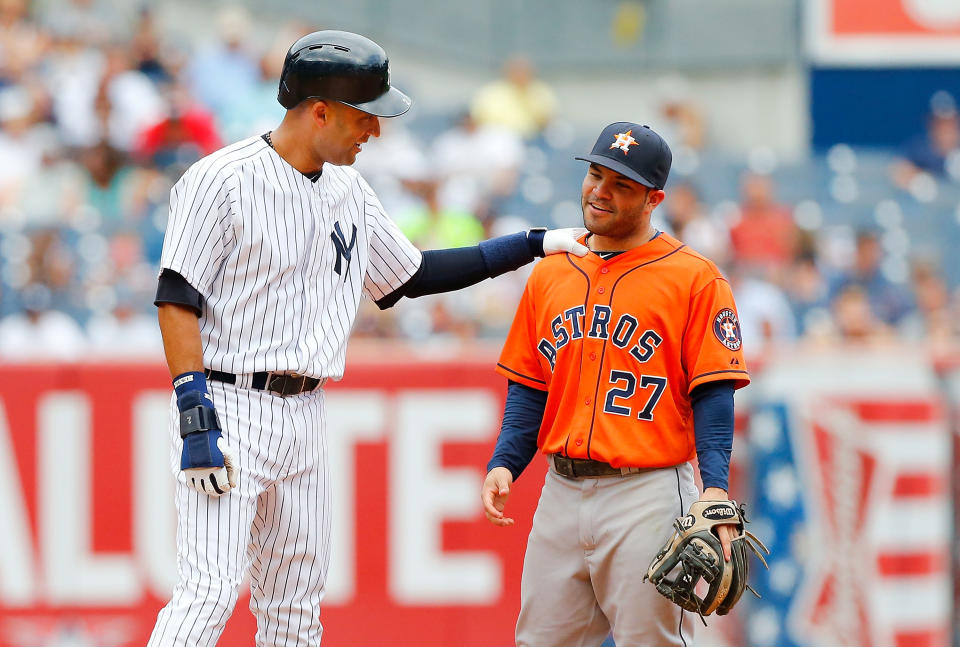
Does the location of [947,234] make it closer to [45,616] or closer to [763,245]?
[763,245]

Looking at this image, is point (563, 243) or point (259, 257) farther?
point (563, 243)

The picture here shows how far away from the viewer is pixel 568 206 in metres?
9.56

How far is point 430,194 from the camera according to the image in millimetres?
9266

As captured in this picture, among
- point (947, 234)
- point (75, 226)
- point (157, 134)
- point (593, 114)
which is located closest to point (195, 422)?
point (75, 226)

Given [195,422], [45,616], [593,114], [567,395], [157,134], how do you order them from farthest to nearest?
[593,114] < [157,134] < [45,616] < [567,395] < [195,422]

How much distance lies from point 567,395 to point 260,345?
2.68 ft

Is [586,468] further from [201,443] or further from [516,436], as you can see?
[201,443]

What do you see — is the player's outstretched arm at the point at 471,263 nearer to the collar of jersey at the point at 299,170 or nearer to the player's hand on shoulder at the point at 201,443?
the collar of jersey at the point at 299,170

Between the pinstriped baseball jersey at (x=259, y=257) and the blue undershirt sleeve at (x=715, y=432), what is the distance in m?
0.97

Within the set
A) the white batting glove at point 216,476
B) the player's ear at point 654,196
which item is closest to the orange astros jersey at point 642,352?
the player's ear at point 654,196

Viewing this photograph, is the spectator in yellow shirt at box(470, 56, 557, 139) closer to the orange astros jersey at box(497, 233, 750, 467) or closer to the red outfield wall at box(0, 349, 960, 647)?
the red outfield wall at box(0, 349, 960, 647)

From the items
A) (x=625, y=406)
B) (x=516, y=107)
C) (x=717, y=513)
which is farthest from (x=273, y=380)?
(x=516, y=107)

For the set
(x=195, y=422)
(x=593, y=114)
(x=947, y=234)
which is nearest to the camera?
(x=195, y=422)

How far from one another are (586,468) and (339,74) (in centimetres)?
121
